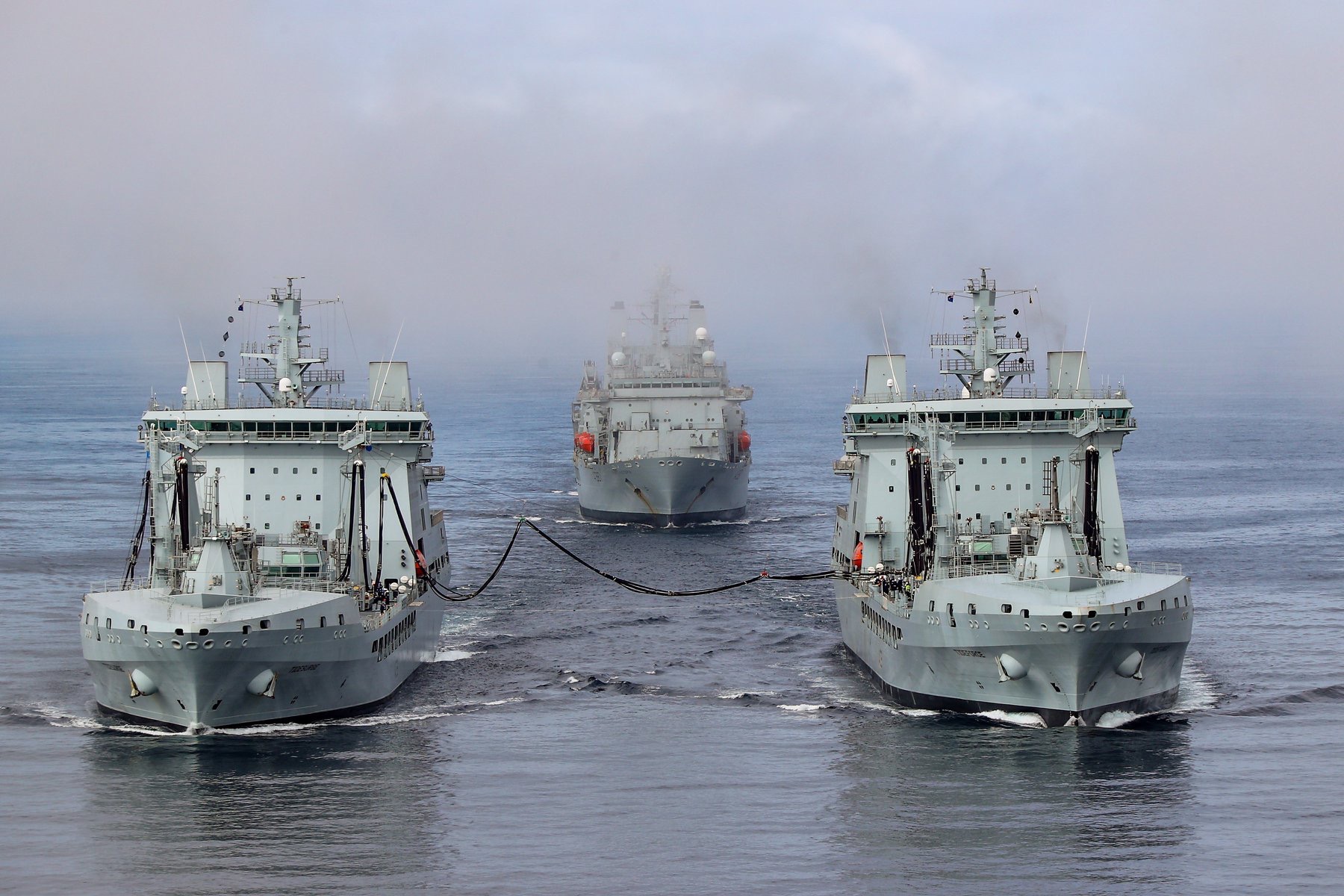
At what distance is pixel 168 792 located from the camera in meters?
34.1

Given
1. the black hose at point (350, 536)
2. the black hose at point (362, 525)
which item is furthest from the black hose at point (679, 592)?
the black hose at point (350, 536)

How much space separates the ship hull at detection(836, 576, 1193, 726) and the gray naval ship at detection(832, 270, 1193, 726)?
0.04m

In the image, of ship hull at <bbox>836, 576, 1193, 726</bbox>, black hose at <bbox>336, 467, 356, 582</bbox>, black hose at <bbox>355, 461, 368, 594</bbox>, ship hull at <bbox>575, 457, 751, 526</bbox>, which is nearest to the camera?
ship hull at <bbox>836, 576, 1193, 726</bbox>

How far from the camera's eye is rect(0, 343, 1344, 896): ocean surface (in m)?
29.8

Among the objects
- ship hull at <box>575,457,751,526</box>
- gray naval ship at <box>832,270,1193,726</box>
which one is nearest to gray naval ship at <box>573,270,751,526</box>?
ship hull at <box>575,457,751,526</box>

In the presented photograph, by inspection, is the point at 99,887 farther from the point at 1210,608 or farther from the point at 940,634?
the point at 1210,608

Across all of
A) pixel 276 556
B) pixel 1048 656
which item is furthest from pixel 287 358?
pixel 1048 656

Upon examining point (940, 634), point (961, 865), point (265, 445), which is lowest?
point (961, 865)

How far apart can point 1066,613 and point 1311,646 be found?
1501 cm

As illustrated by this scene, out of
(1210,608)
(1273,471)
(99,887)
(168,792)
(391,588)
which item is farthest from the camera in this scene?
(1273,471)

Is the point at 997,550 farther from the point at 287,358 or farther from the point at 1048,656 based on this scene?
the point at 287,358

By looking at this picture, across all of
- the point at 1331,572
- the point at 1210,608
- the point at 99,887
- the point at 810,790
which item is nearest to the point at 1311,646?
the point at 1210,608

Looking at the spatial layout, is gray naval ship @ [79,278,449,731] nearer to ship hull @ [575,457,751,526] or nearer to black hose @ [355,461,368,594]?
black hose @ [355,461,368,594]

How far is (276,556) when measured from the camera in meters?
44.1
